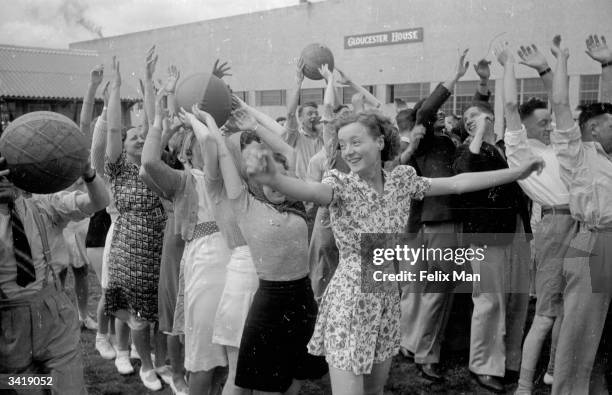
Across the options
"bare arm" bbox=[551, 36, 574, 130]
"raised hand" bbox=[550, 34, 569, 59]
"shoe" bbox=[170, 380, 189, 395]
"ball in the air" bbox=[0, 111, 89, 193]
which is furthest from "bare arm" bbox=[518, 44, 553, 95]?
"shoe" bbox=[170, 380, 189, 395]

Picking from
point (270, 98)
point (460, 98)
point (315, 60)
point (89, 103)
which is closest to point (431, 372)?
point (315, 60)

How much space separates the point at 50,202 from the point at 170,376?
215cm

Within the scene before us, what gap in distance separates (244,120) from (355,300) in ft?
5.40

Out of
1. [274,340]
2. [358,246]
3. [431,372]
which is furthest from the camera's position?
[431,372]

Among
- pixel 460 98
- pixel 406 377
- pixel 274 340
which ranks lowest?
pixel 406 377

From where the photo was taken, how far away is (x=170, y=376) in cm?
495

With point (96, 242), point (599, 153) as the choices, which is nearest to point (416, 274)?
point (599, 153)

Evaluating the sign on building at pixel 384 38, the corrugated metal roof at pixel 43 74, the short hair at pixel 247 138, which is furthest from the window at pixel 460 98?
the short hair at pixel 247 138

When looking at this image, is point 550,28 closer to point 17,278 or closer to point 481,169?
point 481,169

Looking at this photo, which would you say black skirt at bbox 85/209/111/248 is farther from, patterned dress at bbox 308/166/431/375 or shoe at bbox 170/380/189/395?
patterned dress at bbox 308/166/431/375

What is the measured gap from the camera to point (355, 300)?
10.1 ft

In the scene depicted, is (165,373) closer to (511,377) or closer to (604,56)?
(511,377)

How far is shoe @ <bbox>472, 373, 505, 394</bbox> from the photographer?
4699 millimetres

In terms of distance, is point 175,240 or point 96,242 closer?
point 175,240
